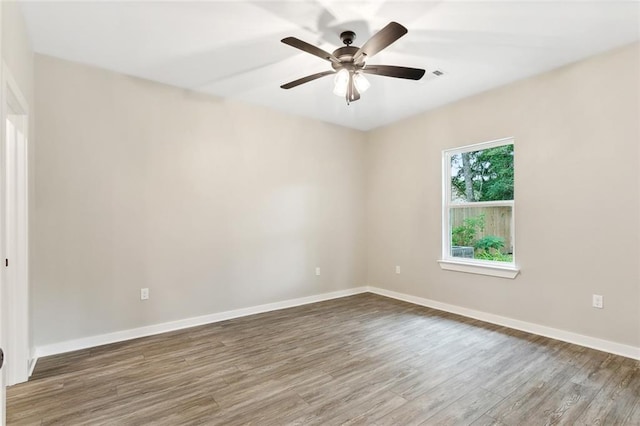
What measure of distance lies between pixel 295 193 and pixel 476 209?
2.37 metres

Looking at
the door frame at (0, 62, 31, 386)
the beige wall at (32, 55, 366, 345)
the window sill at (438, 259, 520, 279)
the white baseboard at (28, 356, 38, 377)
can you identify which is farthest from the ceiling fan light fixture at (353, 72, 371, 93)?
the white baseboard at (28, 356, 38, 377)

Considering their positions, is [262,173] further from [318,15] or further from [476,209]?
[476,209]

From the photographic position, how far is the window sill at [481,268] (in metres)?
3.60

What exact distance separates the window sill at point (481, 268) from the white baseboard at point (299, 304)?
470 millimetres

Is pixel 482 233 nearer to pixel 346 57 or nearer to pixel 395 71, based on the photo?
pixel 395 71

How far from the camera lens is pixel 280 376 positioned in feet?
8.29

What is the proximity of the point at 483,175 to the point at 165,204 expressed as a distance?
374 centimetres

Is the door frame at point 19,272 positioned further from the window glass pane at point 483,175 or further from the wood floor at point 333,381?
the window glass pane at point 483,175

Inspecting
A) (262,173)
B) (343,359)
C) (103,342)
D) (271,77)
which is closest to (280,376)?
(343,359)

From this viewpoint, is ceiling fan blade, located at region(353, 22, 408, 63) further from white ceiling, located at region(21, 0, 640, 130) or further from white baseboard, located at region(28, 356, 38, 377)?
white baseboard, located at region(28, 356, 38, 377)

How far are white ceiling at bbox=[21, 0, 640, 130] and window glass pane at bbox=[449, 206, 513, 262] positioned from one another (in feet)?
4.89

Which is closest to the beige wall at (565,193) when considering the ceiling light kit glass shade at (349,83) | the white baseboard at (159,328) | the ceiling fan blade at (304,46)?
the white baseboard at (159,328)

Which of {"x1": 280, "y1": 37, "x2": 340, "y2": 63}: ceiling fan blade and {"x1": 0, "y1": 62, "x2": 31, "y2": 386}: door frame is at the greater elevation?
{"x1": 280, "y1": 37, "x2": 340, "y2": 63}: ceiling fan blade

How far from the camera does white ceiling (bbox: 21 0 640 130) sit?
2314 millimetres
